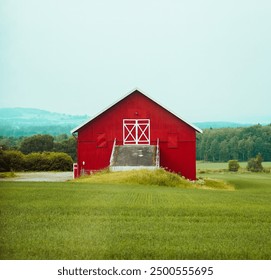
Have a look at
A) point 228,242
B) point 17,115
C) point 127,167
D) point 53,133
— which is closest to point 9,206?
point 53,133

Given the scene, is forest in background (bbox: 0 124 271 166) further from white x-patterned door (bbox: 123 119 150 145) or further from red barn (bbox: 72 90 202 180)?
white x-patterned door (bbox: 123 119 150 145)

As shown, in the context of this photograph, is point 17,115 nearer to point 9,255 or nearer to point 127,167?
point 9,255

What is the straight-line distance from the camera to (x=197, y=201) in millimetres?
11898

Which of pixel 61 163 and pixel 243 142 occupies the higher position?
pixel 243 142

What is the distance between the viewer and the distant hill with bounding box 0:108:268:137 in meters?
7.41

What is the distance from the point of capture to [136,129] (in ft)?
73.3

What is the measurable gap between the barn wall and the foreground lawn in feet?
30.5

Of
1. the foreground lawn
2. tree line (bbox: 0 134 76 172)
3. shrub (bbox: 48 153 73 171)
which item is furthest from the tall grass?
the foreground lawn

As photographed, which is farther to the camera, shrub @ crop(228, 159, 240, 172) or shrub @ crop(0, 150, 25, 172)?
shrub @ crop(0, 150, 25, 172)

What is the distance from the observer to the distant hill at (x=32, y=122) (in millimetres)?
7410

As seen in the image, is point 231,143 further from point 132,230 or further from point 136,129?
point 136,129

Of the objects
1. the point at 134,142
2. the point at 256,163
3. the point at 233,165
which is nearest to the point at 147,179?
the point at 134,142

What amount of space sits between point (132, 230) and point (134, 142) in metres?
13.7

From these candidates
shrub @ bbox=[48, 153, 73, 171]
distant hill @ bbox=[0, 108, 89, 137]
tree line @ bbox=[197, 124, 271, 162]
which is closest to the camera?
distant hill @ bbox=[0, 108, 89, 137]
